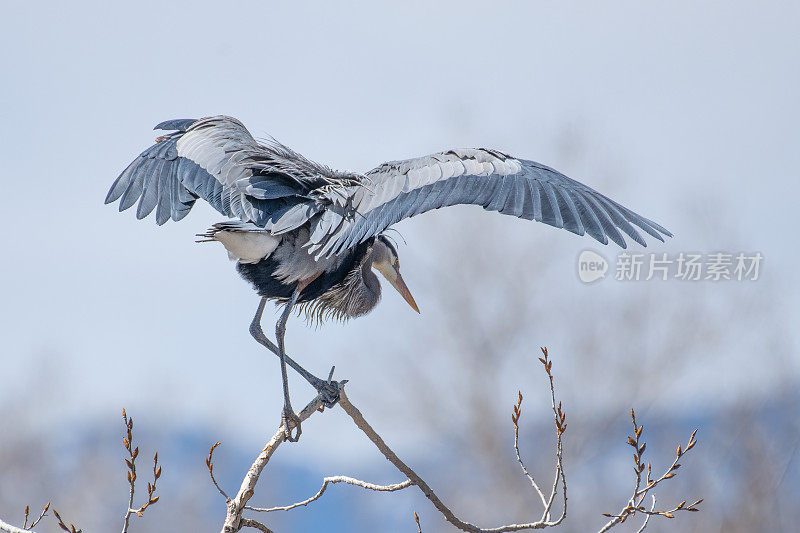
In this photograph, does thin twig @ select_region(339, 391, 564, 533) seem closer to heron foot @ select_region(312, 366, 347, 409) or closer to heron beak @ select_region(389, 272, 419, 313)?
heron foot @ select_region(312, 366, 347, 409)

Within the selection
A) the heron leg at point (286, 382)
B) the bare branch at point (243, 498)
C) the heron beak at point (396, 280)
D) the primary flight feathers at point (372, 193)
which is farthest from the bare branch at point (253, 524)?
the heron beak at point (396, 280)

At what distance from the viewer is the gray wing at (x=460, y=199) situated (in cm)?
360

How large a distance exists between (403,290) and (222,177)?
190 centimetres

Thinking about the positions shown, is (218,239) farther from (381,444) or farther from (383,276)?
(383,276)

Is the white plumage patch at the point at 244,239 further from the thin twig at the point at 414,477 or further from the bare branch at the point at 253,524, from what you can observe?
the bare branch at the point at 253,524

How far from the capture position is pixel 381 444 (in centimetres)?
344

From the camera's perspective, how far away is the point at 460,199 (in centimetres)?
A: 365

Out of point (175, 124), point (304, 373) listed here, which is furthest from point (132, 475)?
point (175, 124)

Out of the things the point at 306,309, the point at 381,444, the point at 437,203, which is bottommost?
the point at 381,444

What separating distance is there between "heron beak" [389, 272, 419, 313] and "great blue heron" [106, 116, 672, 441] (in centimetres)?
115

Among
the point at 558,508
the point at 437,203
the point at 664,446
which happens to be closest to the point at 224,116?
the point at 437,203

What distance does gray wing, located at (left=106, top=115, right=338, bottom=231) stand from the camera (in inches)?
149

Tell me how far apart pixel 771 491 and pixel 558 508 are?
3806mm

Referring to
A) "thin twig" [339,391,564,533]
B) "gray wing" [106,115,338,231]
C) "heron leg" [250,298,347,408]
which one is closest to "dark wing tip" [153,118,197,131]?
"gray wing" [106,115,338,231]
